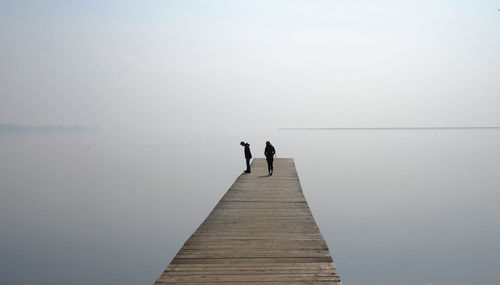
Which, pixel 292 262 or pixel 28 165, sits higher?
pixel 28 165

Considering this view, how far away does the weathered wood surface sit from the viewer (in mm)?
6927

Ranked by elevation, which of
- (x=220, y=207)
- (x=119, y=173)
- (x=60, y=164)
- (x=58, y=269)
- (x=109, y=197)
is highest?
(x=60, y=164)

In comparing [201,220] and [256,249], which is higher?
[201,220]

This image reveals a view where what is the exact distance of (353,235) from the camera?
60.3ft

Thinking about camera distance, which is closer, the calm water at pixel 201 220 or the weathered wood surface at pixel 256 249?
the weathered wood surface at pixel 256 249

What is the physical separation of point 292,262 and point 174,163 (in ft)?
136

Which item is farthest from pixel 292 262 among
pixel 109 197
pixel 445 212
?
pixel 109 197

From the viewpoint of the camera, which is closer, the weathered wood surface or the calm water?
the weathered wood surface

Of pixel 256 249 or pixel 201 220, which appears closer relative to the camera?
pixel 256 249

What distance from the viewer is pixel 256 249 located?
8.41m

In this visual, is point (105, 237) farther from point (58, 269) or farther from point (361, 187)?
Answer: point (361, 187)

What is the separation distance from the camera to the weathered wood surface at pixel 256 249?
693 centimetres

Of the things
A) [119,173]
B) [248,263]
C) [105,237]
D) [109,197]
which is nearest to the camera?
[248,263]

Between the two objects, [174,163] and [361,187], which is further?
[174,163]
